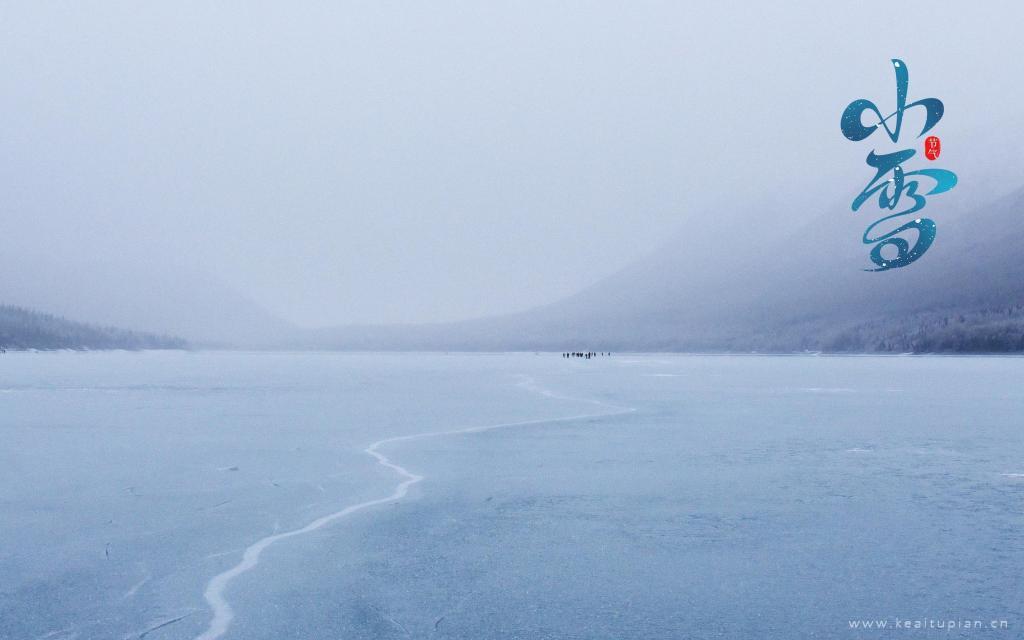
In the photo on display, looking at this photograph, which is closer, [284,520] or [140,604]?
[140,604]

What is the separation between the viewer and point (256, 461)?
704 inches

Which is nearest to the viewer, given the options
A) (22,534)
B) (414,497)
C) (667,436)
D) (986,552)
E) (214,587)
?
(214,587)

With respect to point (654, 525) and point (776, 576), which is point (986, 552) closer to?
point (776, 576)

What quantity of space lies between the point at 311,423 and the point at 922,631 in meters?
20.7

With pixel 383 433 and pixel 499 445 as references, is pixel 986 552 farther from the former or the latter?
pixel 383 433

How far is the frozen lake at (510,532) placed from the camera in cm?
790

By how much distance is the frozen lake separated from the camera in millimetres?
7902

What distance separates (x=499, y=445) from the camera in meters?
20.5

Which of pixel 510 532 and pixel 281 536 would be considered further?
pixel 510 532

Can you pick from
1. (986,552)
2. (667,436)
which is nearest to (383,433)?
(667,436)

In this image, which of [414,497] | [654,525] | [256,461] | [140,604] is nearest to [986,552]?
[654,525]

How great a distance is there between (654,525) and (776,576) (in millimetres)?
2589

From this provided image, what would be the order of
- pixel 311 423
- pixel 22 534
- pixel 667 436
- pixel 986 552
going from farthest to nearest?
pixel 311 423 < pixel 667 436 < pixel 22 534 < pixel 986 552

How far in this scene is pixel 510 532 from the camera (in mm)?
11227
